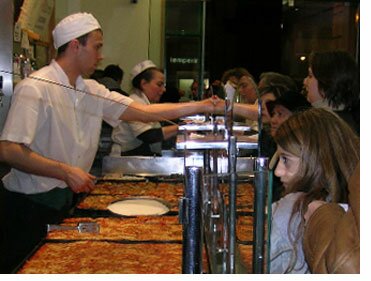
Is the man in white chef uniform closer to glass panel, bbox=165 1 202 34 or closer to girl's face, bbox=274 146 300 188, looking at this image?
girl's face, bbox=274 146 300 188

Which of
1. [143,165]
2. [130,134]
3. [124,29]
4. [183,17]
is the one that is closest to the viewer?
[143,165]

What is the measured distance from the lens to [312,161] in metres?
1.26

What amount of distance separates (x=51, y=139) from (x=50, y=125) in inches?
2.1

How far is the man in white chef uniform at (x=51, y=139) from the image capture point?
190 cm

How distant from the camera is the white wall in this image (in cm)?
530

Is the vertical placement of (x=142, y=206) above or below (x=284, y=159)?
below

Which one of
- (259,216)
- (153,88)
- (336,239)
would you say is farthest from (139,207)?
(153,88)

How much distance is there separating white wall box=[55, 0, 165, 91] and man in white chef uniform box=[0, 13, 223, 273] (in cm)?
311

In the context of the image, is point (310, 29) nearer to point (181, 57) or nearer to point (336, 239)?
point (181, 57)

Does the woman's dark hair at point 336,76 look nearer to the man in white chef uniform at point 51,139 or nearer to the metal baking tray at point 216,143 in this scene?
the man in white chef uniform at point 51,139

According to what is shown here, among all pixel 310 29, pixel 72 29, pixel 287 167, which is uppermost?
pixel 310 29

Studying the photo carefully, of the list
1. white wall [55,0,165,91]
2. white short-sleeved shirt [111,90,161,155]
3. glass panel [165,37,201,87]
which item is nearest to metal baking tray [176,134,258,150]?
white short-sleeved shirt [111,90,161,155]
